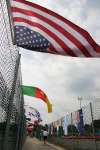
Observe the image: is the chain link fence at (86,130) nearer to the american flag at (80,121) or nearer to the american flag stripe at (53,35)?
the american flag at (80,121)

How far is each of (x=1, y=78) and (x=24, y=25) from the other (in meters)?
1.49

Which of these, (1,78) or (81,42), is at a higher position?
(81,42)

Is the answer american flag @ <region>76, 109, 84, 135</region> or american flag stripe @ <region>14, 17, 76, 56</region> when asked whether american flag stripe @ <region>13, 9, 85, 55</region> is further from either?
american flag @ <region>76, 109, 84, 135</region>

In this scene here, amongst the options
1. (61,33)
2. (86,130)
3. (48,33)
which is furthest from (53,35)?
(86,130)

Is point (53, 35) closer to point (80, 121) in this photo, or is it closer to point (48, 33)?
point (48, 33)

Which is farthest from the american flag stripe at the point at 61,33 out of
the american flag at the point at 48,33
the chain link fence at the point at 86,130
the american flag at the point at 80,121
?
the american flag at the point at 80,121

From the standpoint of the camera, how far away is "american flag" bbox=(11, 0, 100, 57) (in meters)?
7.59

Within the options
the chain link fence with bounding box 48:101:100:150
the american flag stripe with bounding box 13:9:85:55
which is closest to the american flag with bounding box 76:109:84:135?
the chain link fence with bounding box 48:101:100:150

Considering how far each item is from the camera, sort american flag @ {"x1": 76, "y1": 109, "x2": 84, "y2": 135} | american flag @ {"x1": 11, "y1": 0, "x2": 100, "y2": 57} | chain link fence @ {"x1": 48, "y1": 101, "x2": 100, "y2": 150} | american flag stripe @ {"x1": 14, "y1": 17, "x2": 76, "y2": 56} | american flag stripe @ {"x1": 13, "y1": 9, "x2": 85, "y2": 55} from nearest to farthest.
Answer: american flag @ {"x1": 11, "y1": 0, "x2": 100, "y2": 57} < american flag stripe @ {"x1": 14, "y1": 17, "x2": 76, "y2": 56} < american flag stripe @ {"x1": 13, "y1": 9, "x2": 85, "y2": 55} < chain link fence @ {"x1": 48, "y1": 101, "x2": 100, "y2": 150} < american flag @ {"x1": 76, "y1": 109, "x2": 84, "y2": 135}

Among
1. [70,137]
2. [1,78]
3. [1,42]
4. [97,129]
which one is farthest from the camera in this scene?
[70,137]

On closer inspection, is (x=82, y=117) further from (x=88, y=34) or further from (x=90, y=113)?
(x=88, y=34)

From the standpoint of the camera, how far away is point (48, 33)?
314 inches

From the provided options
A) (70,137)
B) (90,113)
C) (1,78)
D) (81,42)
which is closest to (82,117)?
(90,113)

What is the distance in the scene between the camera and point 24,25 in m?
7.71
